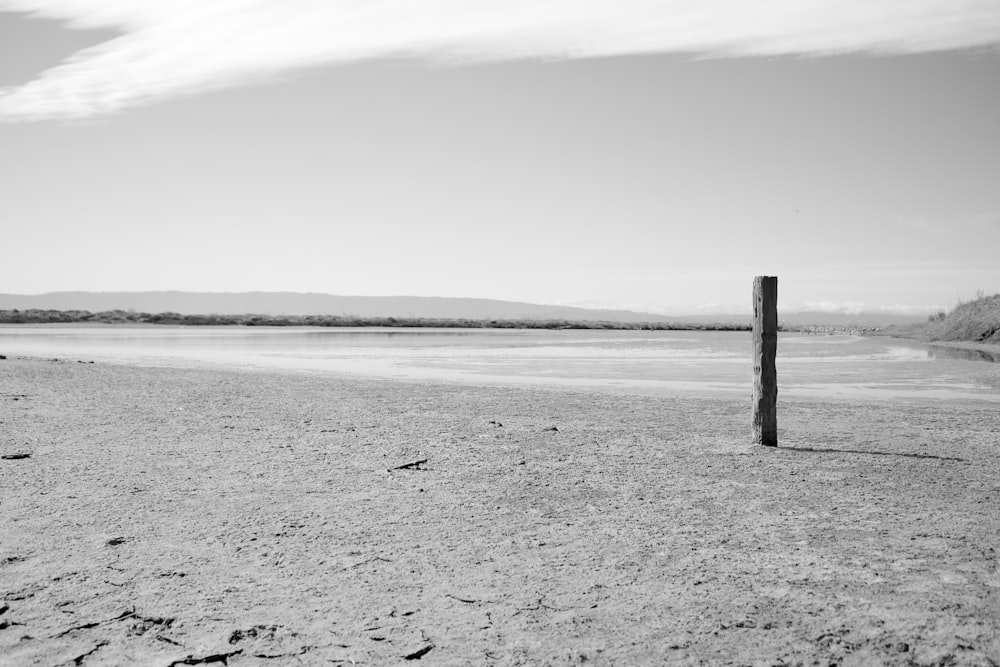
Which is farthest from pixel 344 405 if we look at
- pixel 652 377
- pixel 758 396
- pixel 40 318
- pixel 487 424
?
pixel 40 318

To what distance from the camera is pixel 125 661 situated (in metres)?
3.77

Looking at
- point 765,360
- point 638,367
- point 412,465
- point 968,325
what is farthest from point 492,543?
point 968,325

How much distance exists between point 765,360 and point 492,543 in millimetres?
5568

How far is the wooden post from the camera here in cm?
977

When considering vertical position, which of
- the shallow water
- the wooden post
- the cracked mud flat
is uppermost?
the wooden post

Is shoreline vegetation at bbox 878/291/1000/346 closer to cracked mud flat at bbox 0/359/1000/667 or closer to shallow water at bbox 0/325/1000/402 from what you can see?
shallow water at bbox 0/325/1000/402

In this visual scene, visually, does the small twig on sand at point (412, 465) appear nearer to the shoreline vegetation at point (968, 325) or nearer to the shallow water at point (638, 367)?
the shallow water at point (638, 367)

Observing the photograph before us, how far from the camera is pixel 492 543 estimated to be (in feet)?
18.6

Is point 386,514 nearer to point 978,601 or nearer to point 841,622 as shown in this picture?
point 841,622

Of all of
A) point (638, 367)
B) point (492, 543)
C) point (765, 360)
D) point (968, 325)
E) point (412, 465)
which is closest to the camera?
point (492, 543)

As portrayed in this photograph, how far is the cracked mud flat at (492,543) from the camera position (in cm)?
403

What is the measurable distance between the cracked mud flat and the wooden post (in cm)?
29

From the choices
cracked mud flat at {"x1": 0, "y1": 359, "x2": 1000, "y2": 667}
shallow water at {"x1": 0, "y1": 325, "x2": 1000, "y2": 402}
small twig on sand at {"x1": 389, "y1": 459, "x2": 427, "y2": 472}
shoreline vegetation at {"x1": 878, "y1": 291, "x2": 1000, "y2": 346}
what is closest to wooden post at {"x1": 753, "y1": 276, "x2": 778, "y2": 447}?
cracked mud flat at {"x1": 0, "y1": 359, "x2": 1000, "y2": 667}

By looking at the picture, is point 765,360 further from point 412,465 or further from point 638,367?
point 638,367
